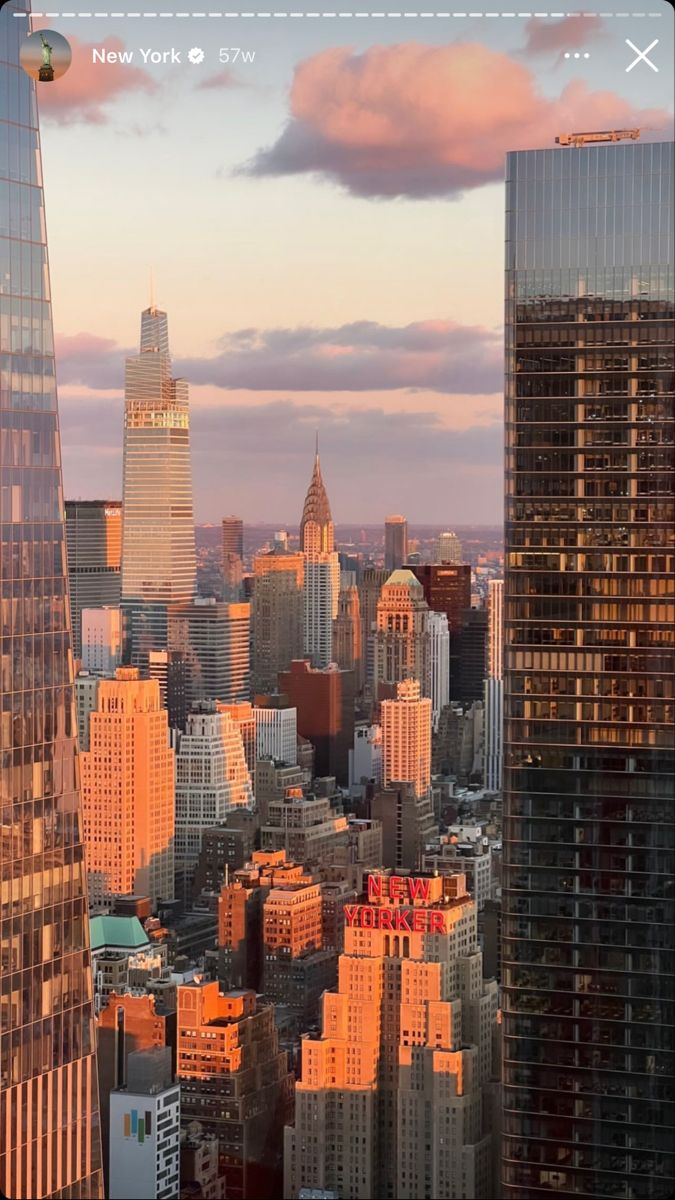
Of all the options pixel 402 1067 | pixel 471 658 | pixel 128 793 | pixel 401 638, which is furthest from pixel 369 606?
pixel 402 1067

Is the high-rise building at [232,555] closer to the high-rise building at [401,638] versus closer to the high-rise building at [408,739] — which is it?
the high-rise building at [401,638]

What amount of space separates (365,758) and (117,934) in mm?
1415

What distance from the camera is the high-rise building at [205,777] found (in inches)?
259

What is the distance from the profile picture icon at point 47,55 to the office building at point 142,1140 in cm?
249

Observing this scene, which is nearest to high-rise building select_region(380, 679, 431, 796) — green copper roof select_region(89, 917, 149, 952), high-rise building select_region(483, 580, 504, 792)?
high-rise building select_region(483, 580, 504, 792)

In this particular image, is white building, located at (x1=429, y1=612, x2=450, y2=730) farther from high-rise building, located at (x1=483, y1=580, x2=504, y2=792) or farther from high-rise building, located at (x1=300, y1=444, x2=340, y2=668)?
high-rise building, located at (x1=483, y1=580, x2=504, y2=792)

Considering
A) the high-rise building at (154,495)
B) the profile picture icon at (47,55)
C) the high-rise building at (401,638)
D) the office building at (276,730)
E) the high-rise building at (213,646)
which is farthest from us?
the office building at (276,730)

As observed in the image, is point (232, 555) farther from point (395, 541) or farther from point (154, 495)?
point (154, 495)

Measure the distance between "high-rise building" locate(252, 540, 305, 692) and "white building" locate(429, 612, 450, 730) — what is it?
19.5 inches

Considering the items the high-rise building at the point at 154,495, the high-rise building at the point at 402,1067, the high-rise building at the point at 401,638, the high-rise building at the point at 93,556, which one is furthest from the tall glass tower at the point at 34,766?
the high-rise building at the point at 401,638

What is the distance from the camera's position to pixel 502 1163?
4078 millimetres

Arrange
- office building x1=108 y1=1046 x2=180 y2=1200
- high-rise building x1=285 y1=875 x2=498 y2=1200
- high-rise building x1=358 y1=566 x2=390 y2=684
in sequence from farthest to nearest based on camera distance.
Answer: high-rise building x1=358 y1=566 x2=390 y2=684 → high-rise building x1=285 y1=875 x2=498 y2=1200 → office building x1=108 y1=1046 x2=180 y2=1200

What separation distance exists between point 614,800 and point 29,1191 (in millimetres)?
1583

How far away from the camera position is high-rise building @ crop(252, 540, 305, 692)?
17.5ft
